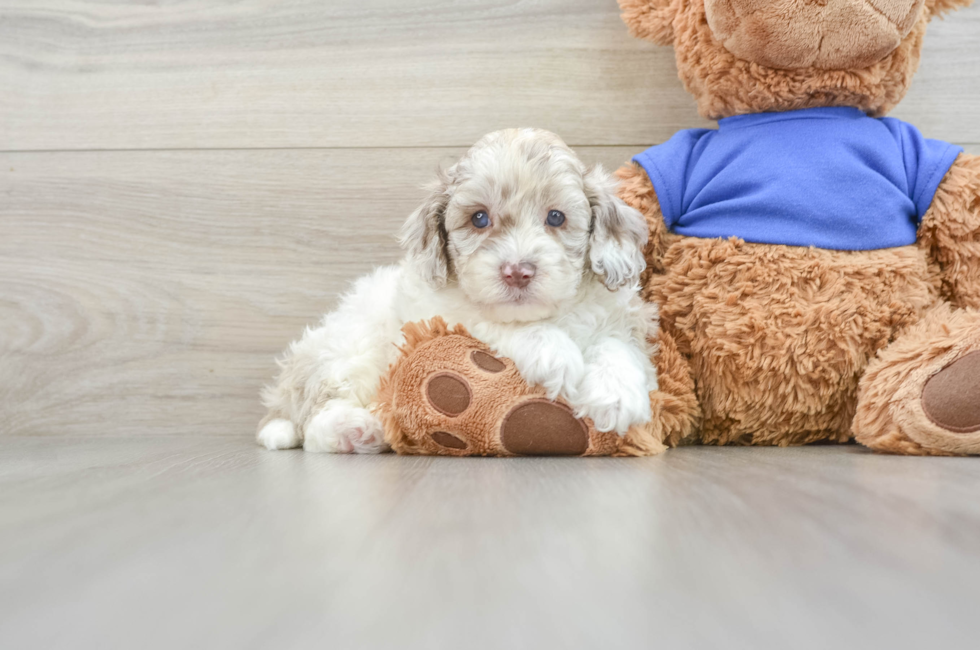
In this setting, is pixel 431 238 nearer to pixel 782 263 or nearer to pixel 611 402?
pixel 611 402

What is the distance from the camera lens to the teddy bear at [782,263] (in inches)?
46.5

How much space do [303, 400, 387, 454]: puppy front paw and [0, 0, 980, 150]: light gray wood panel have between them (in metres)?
0.70

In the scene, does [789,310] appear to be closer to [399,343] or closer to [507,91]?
[399,343]

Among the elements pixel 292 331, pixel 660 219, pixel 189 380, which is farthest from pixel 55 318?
pixel 660 219

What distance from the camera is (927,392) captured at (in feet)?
3.71

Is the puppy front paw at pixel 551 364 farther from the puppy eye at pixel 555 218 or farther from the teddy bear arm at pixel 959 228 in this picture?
the teddy bear arm at pixel 959 228

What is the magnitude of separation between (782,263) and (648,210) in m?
0.26

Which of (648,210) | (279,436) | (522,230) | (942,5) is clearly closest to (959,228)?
(942,5)

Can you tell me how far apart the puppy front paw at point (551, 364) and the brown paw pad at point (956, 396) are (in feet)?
1.69

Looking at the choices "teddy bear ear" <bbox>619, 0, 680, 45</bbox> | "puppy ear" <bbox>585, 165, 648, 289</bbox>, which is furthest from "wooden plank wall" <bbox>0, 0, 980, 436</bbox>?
"puppy ear" <bbox>585, 165, 648, 289</bbox>

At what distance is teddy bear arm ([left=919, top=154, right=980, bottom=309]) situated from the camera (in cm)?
130

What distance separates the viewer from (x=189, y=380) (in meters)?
1.77

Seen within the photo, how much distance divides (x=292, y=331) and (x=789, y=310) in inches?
42.3

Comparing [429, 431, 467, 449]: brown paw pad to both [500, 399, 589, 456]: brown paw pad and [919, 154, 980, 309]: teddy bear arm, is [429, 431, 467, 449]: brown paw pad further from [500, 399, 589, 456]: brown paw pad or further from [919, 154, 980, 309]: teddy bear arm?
[919, 154, 980, 309]: teddy bear arm
